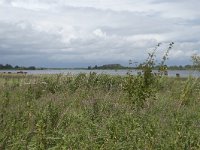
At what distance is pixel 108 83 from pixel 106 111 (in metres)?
9.44

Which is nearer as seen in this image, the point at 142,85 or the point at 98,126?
the point at 98,126

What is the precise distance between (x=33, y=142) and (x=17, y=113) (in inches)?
109

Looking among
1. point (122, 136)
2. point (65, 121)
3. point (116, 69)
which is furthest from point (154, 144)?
point (116, 69)

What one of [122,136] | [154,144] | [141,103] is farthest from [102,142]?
[141,103]

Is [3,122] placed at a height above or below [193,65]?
below

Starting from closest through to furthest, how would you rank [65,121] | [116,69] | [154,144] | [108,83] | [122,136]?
[154,144], [122,136], [65,121], [116,69], [108,83]

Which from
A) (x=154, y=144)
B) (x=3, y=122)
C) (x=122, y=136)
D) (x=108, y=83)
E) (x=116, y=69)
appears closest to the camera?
(x=154, y=144)

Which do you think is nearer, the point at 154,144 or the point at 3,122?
the point at 154,144

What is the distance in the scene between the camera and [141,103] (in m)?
13.4

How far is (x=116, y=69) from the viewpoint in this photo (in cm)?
1966

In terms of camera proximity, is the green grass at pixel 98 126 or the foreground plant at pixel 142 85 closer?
the green grass at pixel 98 126

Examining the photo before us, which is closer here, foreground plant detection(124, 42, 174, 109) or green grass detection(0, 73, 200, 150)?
green grass detection(0, 73, 200, 150)

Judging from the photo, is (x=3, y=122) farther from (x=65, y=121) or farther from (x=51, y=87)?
(x=51, y=87)

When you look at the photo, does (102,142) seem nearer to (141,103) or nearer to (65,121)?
(65,121)
